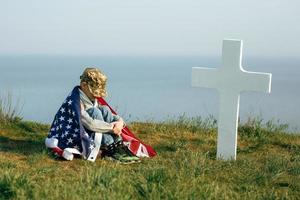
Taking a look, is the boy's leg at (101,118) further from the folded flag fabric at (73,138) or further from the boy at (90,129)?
the folded flag fabric at (73,138)

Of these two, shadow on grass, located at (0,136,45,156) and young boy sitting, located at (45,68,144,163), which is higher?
young boy sitting, located at (45,68,144,163)

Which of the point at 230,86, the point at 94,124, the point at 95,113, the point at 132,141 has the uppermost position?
the point at 230,86

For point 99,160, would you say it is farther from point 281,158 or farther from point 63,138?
point 281,158

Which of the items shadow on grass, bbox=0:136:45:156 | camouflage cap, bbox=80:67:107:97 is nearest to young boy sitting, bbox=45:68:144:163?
camouflage cap, bbox=80:67:107:97

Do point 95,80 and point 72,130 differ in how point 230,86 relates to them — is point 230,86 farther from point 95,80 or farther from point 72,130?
point 72,130

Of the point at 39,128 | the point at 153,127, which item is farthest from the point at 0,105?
the point at 153,127

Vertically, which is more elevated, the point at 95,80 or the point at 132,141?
the point at 95,80

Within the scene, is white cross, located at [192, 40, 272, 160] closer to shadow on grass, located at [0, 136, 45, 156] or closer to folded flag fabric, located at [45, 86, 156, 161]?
folded flag fabric, located at [45, 86, 156, 161]

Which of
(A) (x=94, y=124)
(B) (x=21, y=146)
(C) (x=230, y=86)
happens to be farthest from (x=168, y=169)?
(B) (x=21, y=146)

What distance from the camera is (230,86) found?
8.46 meters

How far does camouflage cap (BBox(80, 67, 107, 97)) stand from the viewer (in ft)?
26.5

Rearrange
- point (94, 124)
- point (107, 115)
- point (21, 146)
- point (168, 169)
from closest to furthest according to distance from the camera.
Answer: point (168, 169) < point (94, 124) < point (107, 115) < point (21, 146)

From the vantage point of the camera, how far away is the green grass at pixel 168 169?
565 cm

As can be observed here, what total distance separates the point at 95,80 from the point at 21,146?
1649mm
